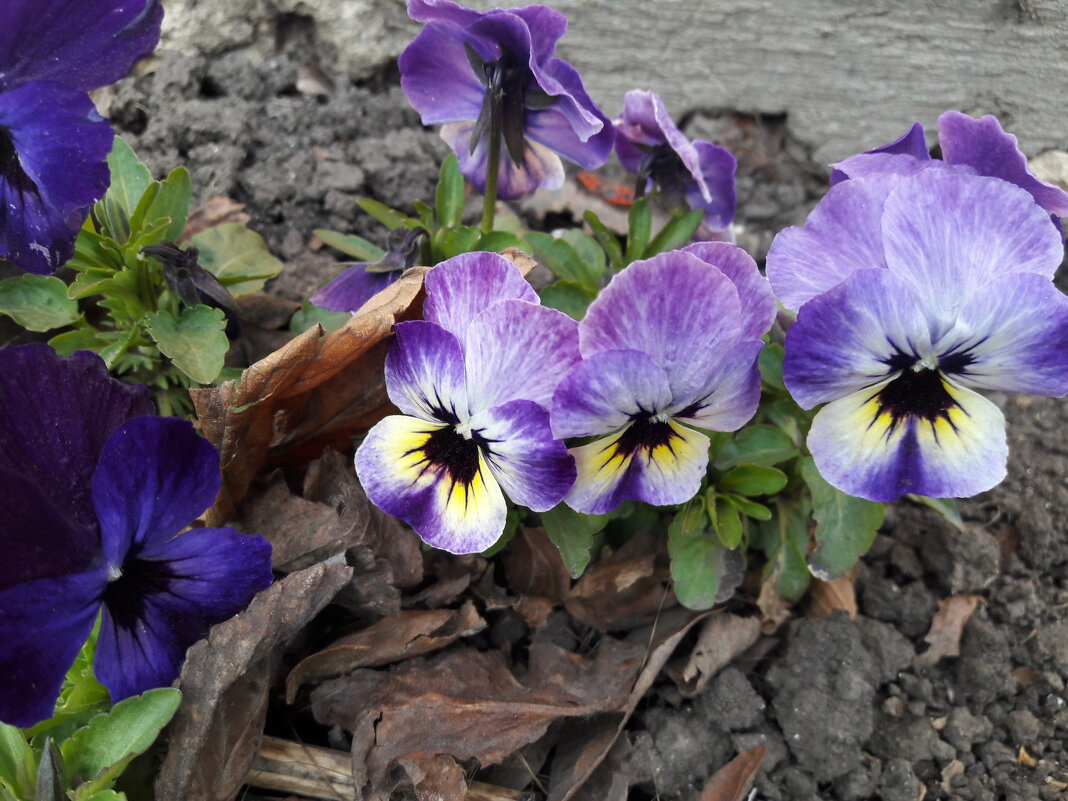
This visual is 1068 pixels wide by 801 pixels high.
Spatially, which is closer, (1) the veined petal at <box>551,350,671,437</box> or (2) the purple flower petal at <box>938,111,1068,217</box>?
(1) the veined petal at <box>551,350,671,437</box>

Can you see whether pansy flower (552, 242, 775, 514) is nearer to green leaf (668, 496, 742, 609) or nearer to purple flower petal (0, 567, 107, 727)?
green leaf (668, 496, 742, 609)

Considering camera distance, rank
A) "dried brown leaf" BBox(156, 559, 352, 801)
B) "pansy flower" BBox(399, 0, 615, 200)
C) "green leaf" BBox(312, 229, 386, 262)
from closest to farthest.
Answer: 1. "dried brown leaf" BBox(156, 559, 352, 801)
2. "pansy flower" BBox(399, 0, 615, 200)
3. "green leaf" BBox(312, 229, 386, 262)

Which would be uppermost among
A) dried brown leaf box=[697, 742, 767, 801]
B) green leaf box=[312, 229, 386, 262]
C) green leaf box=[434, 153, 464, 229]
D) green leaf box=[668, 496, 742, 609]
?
green leaf box=[434, 153, 464, 229]

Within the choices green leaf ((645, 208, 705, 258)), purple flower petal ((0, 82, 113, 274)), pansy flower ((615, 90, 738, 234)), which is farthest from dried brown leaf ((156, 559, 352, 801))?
pansy flower ((615, 90, 738, 234))

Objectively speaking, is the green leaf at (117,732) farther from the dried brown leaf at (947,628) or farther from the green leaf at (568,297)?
the dried brown leaf at (947,628)

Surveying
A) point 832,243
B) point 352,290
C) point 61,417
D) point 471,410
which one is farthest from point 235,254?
point 832,243

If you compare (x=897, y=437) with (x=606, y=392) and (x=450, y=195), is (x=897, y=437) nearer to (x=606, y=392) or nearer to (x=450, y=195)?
(x=606, y=392)

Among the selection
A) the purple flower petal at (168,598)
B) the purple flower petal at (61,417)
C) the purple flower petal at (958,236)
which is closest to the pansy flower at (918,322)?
the purple flower petal at (958,236)
